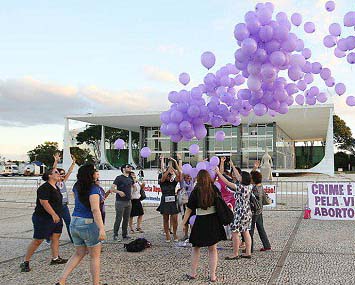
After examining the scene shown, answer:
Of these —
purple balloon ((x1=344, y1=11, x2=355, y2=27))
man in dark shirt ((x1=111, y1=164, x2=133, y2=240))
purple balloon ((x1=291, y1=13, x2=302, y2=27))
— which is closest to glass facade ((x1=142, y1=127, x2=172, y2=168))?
man in dark shirt ((x1=111, y1=164, x2=133, y2=240))

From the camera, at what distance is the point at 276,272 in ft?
17.9

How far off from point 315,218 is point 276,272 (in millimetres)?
5863

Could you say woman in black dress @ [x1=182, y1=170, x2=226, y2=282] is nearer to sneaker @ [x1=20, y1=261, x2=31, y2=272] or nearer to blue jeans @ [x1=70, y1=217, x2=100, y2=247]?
blue jeans @ [x1=70, y1=217, x2=100, y2=247]

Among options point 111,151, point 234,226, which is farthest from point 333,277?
point 111,151

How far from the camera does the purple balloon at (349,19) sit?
6254 millimetres

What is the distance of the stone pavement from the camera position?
16.9 feet

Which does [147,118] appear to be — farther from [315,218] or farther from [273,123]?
[315,218]

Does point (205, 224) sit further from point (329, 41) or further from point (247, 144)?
point (247, 144)

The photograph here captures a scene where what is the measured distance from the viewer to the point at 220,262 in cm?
606

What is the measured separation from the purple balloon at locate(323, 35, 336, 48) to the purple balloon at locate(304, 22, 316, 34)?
262 mm

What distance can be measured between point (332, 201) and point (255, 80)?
5.87m

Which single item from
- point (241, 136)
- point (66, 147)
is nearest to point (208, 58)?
point (241, 136)

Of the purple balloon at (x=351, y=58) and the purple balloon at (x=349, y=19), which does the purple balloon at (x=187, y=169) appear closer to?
the purple balloon at (x=351, y=58)

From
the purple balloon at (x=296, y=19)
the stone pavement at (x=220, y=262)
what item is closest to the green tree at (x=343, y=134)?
the stone pavement at (x=220, y=262)
